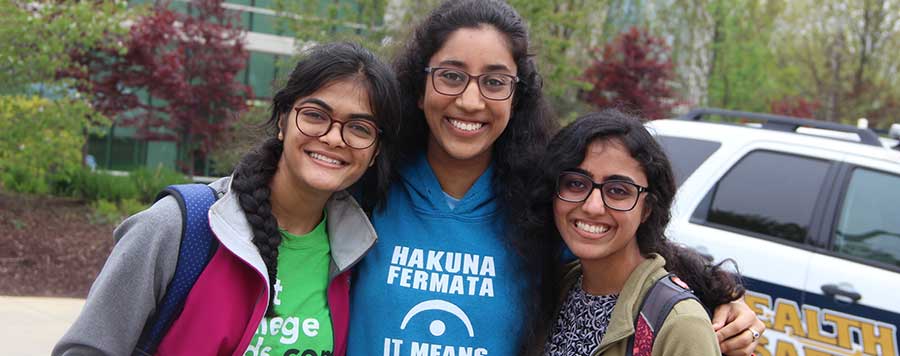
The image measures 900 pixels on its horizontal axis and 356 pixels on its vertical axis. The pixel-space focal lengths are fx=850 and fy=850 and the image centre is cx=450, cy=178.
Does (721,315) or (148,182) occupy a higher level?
(721,315)

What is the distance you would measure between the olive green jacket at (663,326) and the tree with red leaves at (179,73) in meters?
11.4

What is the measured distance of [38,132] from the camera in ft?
30.8

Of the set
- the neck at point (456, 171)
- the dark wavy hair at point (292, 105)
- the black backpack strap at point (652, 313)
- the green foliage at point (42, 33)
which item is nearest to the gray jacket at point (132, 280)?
the dark wavy hair at point (292, 105)

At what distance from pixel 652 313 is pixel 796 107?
58.2 feet

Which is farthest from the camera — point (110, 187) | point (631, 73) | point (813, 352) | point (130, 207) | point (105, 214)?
point (631, 73)

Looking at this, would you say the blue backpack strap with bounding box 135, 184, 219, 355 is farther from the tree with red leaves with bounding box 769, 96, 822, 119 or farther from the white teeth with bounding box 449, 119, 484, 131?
the tree with red leaves with bounding box 769, 96, 822, 119

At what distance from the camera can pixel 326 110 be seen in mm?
2316

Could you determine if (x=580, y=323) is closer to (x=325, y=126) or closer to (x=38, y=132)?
(x=325, y=126)

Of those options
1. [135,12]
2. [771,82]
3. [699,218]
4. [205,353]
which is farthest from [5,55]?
[771,82]

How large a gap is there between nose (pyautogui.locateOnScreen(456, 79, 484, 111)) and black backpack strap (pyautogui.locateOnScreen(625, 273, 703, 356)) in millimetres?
727

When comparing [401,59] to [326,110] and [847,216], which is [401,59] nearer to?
[326,110]

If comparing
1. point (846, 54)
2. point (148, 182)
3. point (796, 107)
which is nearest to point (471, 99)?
point (148, 182)

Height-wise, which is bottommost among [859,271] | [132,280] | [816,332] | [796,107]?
[796,107]

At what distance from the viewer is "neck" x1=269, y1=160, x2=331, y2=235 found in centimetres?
238
